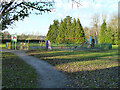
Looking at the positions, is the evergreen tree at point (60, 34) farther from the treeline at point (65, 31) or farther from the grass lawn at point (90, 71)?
the grass lawn at point (90, 71)

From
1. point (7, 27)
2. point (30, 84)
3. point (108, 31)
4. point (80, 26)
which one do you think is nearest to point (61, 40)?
point (80, 26)

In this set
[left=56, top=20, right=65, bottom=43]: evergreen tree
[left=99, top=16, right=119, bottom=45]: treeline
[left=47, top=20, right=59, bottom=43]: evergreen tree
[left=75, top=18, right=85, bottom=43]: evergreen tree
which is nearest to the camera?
[left=47, top=20, right=59, bottom=43]: evergreen tree

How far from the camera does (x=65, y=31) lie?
26516mm

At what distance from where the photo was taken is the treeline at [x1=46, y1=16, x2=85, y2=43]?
2358 cm

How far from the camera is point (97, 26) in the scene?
40281 mm

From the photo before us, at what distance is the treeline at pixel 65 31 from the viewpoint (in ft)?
77.4

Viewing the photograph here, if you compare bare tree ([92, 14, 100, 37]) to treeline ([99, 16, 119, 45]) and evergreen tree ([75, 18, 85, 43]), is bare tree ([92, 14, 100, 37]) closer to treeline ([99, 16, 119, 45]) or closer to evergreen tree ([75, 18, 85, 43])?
treeline ([99, 16, 119, 45])

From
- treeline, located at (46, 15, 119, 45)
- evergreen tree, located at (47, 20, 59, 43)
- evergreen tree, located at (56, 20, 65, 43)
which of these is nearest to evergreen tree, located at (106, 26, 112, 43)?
treeline, located at (46, 15, 119, 45)

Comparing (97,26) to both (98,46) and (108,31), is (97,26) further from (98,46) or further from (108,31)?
(98,46)

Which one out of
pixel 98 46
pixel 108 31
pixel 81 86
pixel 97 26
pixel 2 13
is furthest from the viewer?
pixel 97 26

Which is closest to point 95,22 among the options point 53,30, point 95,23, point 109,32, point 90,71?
point 95,23

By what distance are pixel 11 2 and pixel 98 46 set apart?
79.2 ft

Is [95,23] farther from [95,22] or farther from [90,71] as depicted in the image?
[90,71]

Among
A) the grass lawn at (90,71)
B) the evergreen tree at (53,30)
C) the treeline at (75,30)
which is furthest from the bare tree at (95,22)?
the grass lawn at (90,71)
